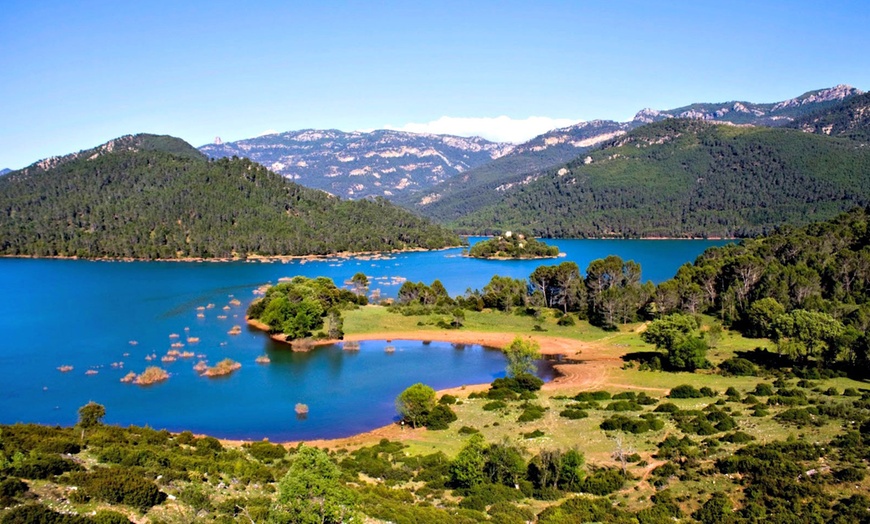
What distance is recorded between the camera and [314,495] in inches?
949

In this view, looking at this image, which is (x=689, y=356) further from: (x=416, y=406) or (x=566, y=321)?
(x=416, y=406)

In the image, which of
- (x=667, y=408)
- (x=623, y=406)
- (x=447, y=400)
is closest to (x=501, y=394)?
(x=447, y=400)

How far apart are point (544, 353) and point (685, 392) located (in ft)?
86.1

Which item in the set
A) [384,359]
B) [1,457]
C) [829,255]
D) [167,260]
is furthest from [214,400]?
[167,260]

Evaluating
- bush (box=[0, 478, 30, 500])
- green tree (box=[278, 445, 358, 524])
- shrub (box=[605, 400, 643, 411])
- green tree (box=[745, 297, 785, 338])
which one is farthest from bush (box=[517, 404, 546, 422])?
green tree (box=[745, 297, 785, 338])

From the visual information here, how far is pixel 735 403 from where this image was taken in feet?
163

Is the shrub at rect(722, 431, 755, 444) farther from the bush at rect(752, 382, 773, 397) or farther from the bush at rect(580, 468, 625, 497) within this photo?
the bush at rect(752, 382, 773, 397)

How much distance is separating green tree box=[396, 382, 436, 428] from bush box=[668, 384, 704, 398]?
2217 cm

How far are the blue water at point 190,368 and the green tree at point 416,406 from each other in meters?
3.95

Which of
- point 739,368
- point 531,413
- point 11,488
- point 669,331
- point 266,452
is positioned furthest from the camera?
point 669,331

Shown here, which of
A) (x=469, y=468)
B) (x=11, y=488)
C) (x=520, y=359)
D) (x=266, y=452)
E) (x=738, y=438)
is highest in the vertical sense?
(x=11, y=488)

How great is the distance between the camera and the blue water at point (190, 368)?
180ft

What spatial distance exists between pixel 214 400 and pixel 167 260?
501 ft

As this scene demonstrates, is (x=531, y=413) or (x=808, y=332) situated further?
(x=808, y=332)
